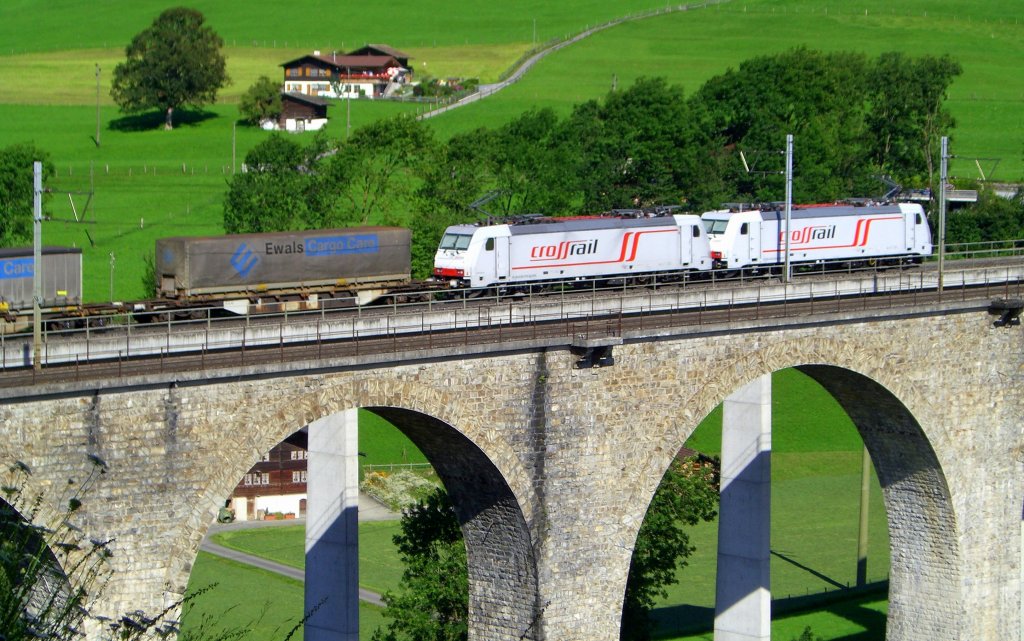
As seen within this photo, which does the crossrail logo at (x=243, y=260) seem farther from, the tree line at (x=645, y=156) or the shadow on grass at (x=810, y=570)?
the tree line at (x=645, y=156)

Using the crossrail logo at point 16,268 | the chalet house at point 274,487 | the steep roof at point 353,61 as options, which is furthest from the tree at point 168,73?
the crossrail logo at point 16,268

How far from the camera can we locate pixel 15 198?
297 feet

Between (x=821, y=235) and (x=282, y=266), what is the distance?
24.4 m

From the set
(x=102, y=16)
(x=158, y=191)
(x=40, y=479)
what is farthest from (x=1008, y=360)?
(x=102, y=16)

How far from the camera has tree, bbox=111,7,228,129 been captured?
466 ft

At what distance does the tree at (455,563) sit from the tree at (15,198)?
38.9m

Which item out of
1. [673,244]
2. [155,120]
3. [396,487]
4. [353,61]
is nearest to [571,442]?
[673,244]

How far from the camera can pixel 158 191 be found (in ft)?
396

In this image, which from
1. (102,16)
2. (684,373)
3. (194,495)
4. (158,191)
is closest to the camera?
(194,495)

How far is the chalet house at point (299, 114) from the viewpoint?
452 feet

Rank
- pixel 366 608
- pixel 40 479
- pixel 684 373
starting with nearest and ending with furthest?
pixel 40 479 → pixel 684 373 → pixel 366 608

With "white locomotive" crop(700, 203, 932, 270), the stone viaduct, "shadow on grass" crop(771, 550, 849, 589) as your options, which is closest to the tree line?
"white locomotive" crop(700, 203, 932, 270)

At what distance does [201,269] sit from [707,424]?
46469 mm

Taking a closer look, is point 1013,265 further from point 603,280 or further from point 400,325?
point 400,325
